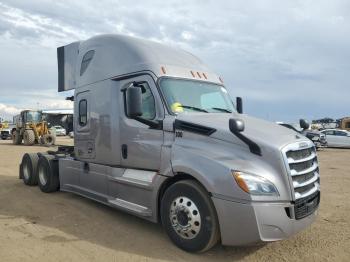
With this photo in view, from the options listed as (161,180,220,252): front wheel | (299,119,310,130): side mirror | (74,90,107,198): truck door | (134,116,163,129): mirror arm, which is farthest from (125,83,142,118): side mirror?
(299,119,310,130): side mirror

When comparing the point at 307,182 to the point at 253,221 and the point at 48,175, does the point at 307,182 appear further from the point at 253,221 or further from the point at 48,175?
the point at 48,175

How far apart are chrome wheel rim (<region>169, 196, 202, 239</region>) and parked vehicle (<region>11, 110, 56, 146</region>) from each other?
24237 mm

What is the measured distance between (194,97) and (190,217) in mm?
1993

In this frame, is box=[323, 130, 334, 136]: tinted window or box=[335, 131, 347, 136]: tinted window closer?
box=[335, 131, 347, 136]: tinted window

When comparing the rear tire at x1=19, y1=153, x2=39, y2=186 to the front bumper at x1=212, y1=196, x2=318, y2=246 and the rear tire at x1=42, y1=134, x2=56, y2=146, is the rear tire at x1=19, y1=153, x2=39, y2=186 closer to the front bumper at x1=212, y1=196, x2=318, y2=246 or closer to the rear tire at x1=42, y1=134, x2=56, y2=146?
the front bumper at x1=212, y1=196, x2=318, y2=246

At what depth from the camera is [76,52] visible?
8805mm

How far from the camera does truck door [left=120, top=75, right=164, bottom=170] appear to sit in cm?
587

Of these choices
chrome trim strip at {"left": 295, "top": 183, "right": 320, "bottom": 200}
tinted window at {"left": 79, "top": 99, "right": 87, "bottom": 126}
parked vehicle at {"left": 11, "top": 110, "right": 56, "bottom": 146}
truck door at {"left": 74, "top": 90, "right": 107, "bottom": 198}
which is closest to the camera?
chrome trim strip at {"left": 295, "top": 183, "right": 320, "bottom": 200}

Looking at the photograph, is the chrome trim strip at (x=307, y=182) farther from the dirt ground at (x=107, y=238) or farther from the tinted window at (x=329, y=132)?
the tinted window at (x=329, y=132)

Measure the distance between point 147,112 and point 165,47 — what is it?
1591 mm

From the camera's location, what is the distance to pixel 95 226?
20.7 feet

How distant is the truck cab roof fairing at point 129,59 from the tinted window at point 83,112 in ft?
1.31

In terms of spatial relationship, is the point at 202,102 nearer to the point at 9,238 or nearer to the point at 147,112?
the point at 147,112

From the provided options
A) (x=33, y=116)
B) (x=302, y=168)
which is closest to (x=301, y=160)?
(x=302, y=168)
